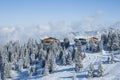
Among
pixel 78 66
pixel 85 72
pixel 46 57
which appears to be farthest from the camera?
pixel 46 57

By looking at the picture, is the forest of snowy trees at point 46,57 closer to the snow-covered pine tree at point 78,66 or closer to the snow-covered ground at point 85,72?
the snow-covered pine tree at point 78,66

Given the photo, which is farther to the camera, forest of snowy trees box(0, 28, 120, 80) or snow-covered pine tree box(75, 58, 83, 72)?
forest of snowy trees box(0, 28, 120, 80)

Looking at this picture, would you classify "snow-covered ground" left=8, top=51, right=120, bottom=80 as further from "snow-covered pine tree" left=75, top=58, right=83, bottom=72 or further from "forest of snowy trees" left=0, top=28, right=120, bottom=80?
"forest of snowy trees" left=0, top=28, right=120, bottom=80

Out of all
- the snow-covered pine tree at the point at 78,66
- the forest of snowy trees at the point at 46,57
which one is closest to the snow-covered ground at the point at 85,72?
the snow-covered pine tree at the point at 78,66

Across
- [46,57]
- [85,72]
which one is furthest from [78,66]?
[46,57]

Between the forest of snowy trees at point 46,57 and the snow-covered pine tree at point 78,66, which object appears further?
the forest of snowy trees at point 46,57

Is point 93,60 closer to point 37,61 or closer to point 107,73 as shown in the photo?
point 107,73

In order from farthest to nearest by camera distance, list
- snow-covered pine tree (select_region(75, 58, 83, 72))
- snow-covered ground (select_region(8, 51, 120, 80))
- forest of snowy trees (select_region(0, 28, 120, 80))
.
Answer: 1. forest of snowy trees (select_region(0, 28, 120, 80))
2. snow-covered pine tree (select_region(75, 58, 83, 72))
3. snow-covered ground (select_region(8, 51, 120, 80))

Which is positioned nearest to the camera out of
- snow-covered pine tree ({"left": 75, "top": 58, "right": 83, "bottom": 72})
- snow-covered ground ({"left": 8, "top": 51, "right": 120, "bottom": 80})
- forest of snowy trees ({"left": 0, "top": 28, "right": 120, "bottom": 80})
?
snow-covered ground ({"left": 8, "top": 51, "right": 120, "bottom": 80})

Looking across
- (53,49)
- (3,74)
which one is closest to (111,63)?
(53,49)

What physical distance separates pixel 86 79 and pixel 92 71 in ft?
15.2

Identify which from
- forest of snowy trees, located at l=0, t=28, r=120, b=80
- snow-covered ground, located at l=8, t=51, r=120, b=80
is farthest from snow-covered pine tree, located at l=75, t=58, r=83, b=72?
snow-covered ground, located at l=8, t=51, r=120, b=80

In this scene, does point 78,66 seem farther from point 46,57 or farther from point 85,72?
point 46,57

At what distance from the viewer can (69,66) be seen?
154 metres
